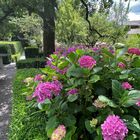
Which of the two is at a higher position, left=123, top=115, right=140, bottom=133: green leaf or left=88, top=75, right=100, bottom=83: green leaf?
left=88, top=75, right=100, bottom=83: green leaf

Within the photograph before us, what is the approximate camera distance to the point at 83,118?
2180 mm

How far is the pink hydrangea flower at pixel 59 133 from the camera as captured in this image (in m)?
1.85

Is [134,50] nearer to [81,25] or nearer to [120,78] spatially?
[120,78]

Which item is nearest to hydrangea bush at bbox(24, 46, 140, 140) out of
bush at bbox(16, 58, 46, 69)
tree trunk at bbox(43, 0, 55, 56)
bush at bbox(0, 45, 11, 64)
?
tree trunk at bbox(43, 0, 55, 56)

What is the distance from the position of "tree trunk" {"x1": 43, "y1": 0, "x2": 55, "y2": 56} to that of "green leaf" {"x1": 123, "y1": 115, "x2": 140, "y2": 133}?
32.0 feet

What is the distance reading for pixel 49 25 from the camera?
12.0 meters

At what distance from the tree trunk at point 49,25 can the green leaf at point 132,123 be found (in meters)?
9.77

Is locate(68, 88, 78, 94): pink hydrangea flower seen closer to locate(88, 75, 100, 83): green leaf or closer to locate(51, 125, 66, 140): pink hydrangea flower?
locate(88, 75, 100, 83): green leaf

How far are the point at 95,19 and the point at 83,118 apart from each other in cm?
1599

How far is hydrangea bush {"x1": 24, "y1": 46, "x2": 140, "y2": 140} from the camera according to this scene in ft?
6.31

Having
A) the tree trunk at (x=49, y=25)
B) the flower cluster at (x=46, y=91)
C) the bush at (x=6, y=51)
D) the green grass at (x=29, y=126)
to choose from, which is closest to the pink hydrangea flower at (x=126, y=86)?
the flower cluster at (x=46, y=91)

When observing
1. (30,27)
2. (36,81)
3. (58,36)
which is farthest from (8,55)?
(36,81)

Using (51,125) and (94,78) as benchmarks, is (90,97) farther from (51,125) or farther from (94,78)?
(51,125)

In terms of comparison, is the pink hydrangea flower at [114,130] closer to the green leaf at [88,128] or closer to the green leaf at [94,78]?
the green leaf at [88,128]
